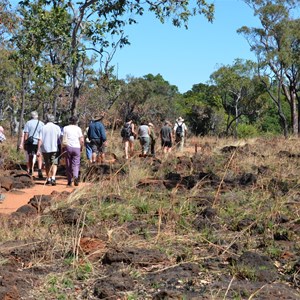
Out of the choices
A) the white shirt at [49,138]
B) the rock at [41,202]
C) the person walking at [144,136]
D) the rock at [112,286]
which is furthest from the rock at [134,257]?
the person walking at [144,136]

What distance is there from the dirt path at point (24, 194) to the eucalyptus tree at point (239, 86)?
118 feet

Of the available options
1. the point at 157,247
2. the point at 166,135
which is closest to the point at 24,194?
the point at 157,247

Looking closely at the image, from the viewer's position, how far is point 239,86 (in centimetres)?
4912

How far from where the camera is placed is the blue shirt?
44.2 feet

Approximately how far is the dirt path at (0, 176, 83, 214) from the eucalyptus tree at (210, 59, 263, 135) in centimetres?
3595

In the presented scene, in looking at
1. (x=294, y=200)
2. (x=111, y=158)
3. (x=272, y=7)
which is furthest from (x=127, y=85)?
(x=294, y=200)

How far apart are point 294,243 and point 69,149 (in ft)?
19.9

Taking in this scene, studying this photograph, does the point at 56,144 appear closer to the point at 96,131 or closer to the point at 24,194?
the point at 24,194

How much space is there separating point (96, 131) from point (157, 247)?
309 inches

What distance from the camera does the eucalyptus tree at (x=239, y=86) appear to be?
159ft

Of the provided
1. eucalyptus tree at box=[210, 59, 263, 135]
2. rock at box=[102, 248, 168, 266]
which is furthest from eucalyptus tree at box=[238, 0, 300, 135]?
rock at box=[102, 248, 168, 266]

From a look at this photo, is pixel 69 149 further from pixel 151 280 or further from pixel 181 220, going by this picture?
pixel 151 280

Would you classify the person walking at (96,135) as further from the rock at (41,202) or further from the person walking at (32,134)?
the rock at (41,202)

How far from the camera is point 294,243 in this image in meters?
5.99
